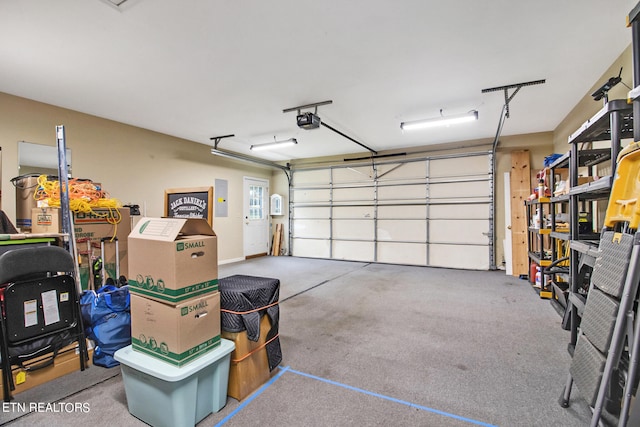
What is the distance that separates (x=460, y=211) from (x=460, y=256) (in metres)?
1.07

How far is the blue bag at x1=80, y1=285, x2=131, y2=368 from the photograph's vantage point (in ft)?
7.77

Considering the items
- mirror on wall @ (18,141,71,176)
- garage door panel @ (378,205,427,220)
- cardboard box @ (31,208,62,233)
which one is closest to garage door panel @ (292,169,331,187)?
garage door panel @ (378,205,427,220)

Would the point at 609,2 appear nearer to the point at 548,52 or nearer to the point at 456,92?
the point at 548,52

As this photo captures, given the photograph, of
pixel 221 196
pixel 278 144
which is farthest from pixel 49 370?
pixel 221 196

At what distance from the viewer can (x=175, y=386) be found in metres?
1.53

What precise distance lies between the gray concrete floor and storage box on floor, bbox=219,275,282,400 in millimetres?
113

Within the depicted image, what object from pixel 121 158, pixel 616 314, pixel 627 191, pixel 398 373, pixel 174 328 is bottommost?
pixel 398 373

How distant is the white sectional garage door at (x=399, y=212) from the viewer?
21.4 feet

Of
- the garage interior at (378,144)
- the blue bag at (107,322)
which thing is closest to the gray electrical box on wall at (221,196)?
the garage interior at (378,144)

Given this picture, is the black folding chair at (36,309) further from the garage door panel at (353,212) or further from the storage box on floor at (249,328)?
the garage door panel at (353,212)

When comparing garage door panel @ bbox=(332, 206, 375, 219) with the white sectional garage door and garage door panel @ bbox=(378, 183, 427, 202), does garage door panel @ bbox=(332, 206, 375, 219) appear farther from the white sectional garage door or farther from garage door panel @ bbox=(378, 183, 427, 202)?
garage door panel @ bbox=(378, 183, 427, 202)

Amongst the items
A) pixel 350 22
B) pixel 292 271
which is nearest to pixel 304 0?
pixel 350 22

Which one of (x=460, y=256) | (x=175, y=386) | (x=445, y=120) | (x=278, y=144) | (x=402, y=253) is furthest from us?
(x=402, y=253)

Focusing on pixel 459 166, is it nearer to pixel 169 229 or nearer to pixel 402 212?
pixel 402 212
